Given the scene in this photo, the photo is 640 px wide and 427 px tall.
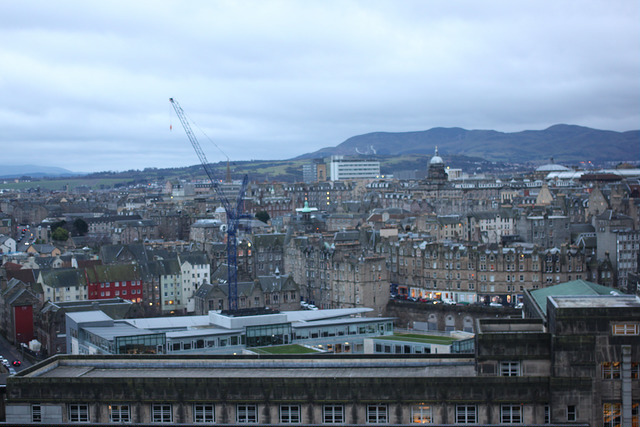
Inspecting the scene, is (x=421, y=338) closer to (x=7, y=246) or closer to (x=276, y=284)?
(x=276, y=284)

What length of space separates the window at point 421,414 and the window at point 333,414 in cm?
305

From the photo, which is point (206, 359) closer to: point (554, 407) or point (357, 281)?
point (554, 407)

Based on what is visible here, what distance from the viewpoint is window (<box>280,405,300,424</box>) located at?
36.0m

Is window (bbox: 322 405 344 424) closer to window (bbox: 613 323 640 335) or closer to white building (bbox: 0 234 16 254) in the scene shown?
window (bbox: 613 323 640 335)

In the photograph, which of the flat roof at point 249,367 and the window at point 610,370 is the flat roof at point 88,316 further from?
the window at point 610,370

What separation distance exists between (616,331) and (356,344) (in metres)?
38.6

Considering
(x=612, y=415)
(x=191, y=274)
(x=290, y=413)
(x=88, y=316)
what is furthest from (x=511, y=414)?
(x=191, y=274)

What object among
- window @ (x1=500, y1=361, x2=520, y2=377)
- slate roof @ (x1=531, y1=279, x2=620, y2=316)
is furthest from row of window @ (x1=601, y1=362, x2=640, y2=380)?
slate roof @ (x1=531, y1=279, x2=620, y2=316)

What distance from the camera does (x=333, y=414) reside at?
35.9 m

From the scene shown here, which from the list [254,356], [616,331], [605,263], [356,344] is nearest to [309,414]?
[254,356]

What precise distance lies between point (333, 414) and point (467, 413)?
5.64 metres

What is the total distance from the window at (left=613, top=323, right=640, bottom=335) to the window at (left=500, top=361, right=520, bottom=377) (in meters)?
4.20

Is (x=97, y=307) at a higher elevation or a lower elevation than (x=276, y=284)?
higher

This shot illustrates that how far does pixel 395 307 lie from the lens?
296 ft
